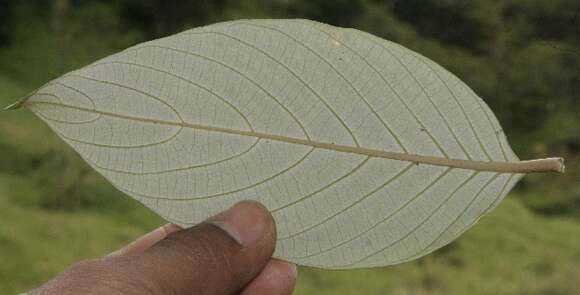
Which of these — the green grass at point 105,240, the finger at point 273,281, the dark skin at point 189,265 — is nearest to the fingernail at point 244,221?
the dark skin at point 189,265

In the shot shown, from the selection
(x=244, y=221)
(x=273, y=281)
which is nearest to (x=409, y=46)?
(x=273, y=281)

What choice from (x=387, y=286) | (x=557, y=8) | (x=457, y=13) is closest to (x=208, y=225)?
(x=557, y=8)

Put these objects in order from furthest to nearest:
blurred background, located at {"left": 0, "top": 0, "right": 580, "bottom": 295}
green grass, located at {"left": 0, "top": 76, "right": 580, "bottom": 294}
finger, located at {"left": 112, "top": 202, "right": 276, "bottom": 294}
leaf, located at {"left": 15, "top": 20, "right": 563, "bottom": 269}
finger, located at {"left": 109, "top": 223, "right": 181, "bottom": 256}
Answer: green grass, located at {"left": 0, "top": 76, "right": 580, "bottom": 294}
blurred background, located at {"left": 0, "top": 0, "right": 580, "bottom": 295}
finger, located at {"left": 109, "top": 223, "right": 181, "bottom": 256}
finger, located at {"left": 112, "top": 202, "right": 276, "bottom": 294}
leaf, located at {"left": 15, "top": 20, "right": 563, "bottom": 269}

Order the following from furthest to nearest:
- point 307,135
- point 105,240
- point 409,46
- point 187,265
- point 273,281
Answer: point 105,240 < point 409,46 < point 273,281 < point 187,265 < point 307,135

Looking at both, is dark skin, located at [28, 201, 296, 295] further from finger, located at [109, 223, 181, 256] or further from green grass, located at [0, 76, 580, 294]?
green grass, located at [0, 76, 580, 294]

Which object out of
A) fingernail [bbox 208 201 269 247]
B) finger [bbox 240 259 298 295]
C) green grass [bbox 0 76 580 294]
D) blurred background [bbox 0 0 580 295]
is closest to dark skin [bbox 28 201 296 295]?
fingernail [bbox 208 201 269 247]

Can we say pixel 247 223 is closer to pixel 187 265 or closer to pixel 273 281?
pixel 187 265

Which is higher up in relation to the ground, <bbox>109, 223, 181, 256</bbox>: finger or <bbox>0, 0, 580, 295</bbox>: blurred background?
<bbox>109, 223, 181, 256</bbox>: finger

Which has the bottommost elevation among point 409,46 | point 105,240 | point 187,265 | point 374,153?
point 105,240
